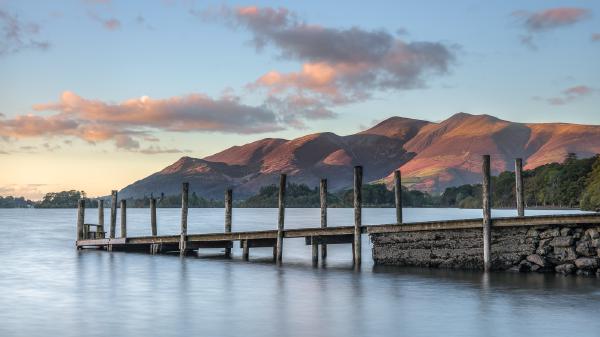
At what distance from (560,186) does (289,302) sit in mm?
127057

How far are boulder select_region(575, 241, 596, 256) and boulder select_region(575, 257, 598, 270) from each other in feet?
0.62

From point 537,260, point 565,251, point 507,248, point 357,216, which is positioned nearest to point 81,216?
point 357,216

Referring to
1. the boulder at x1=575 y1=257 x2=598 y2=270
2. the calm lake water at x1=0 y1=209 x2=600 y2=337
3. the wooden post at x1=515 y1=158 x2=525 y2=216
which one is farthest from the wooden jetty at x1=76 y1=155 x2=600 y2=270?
the boulder at x1=575 y1=257 x2=598 y2=270

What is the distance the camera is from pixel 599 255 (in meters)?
28.0

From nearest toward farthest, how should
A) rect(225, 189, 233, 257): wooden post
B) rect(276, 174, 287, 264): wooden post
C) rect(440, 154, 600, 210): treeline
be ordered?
rect(276, 174, 287, 264): wooden post
rect(225, 189, 233, 257): wooden post
rect(440, 154, 600, 210): treeline

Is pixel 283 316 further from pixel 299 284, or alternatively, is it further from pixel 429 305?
pixel 299 284

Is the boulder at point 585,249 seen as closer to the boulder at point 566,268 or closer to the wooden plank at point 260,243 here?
the boulder at point 566,268

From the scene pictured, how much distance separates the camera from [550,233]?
93.2 feet

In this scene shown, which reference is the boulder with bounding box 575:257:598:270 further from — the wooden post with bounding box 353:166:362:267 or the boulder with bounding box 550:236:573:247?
the wooden post with bounding box 353:166:362:267

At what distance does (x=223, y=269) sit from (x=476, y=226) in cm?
1254

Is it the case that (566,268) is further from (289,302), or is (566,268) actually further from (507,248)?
Answer: (289,302)

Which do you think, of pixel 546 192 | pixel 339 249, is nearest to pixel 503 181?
pixel 546 192

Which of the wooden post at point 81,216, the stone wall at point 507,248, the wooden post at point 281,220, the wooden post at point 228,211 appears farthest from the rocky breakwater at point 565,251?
the wooden post at point 81,216

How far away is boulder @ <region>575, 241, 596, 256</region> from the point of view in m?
28.1
